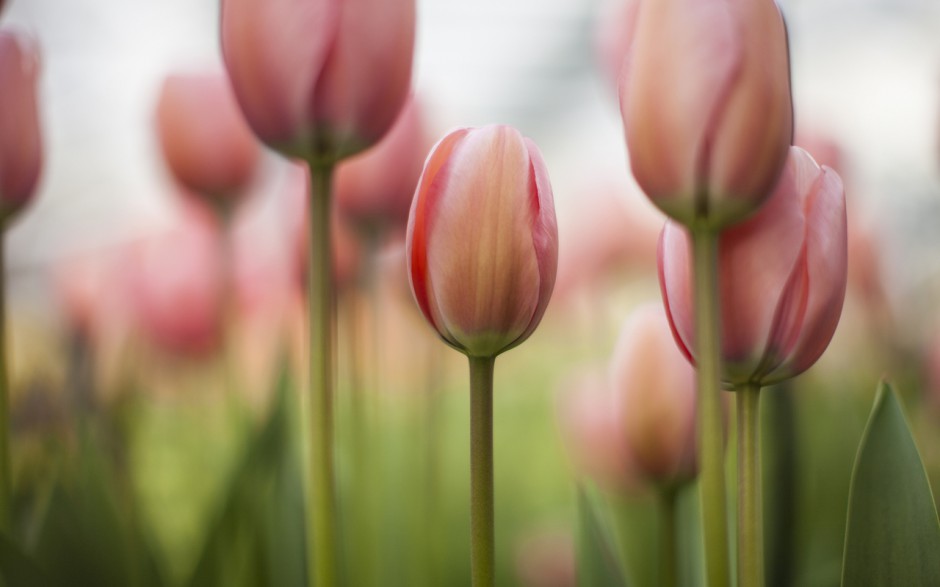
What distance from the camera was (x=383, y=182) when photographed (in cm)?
59

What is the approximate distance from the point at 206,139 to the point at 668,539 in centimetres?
42

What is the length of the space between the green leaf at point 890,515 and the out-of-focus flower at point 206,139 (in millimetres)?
462

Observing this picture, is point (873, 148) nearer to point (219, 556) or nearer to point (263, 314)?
point (263, 314)

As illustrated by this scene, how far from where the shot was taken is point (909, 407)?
86 cm

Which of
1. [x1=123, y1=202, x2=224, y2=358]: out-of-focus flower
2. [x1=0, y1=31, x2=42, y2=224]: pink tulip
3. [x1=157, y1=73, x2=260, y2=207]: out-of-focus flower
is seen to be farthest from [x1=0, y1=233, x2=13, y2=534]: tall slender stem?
[x1=123, y1=202, x2=224, y2=358]: out-of-focus flower

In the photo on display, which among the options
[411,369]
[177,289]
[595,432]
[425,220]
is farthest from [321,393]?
[411,369]

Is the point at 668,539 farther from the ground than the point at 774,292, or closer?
closer

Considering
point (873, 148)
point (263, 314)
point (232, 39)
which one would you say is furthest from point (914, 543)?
point (873, 148)

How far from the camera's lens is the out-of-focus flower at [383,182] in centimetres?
59

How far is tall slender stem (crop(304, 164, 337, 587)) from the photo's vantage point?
32 cm

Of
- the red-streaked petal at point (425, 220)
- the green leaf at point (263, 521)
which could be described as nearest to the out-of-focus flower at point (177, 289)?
the green leaf at point (263, 521)

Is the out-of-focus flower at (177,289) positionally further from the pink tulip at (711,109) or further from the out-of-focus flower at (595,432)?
the pink tulip at (711,109)

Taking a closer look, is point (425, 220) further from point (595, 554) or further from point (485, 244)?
point (595, 554)

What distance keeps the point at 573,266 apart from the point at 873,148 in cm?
123
